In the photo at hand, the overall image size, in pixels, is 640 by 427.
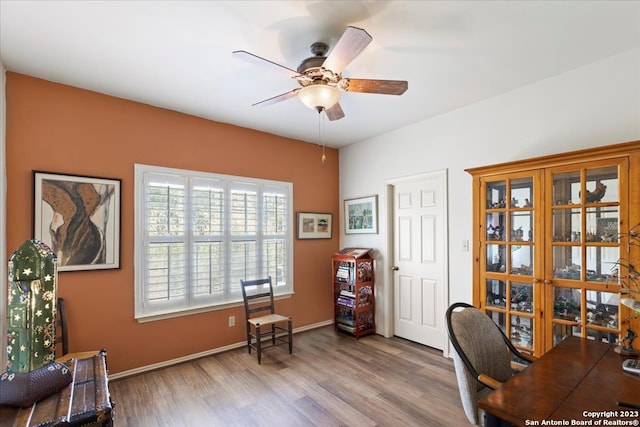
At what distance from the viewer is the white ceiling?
186 cm

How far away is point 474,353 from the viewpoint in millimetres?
1808

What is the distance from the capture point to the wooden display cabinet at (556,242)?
2127 millimetres

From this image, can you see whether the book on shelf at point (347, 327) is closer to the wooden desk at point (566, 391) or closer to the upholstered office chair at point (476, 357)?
the upholstered office chair at point (476, 357)

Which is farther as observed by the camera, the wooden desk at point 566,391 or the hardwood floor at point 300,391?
the hardwood floor at point 300,391

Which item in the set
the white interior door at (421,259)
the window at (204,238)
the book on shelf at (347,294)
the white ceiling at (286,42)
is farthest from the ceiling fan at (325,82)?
the book on shelf at (347,294)

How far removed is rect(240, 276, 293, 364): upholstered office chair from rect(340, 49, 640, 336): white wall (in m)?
1.39

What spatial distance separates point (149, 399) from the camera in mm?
2637

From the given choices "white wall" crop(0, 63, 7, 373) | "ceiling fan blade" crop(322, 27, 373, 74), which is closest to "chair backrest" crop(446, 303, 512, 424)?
"ceiling fan blade" crop(322, 27, 373, 74)

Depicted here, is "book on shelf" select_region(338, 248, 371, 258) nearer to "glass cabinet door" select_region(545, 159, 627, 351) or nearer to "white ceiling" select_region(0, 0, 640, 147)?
"white ceiling" select_region(0, 0, 640, 147)

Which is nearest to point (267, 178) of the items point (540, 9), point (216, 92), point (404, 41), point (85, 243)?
point (216, 92)

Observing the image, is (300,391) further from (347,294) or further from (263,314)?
(347,294)

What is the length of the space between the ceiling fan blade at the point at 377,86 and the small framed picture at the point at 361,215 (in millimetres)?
2263

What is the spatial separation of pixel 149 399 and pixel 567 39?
14.0 ft

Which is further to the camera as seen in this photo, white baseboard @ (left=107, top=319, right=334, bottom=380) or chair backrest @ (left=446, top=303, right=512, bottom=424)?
white baseboard @ (left=107, top=319, right=334, bottom=380)
